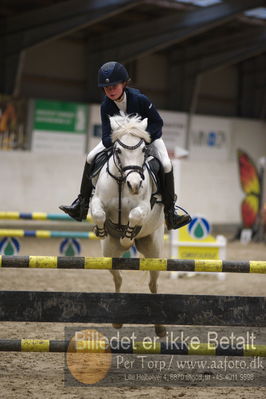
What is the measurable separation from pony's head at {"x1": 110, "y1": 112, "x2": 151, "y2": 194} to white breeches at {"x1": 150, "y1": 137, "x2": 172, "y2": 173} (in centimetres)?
35

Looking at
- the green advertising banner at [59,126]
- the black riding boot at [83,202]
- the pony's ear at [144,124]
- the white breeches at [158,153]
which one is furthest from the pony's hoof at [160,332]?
the green advertising banner at [59,126]

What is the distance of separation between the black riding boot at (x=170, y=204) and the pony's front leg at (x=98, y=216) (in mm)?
553

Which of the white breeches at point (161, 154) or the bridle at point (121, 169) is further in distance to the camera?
the white breeches at point (161, 154)

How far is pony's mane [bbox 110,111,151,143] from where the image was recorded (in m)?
3.86

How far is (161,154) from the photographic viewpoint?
4367 mm

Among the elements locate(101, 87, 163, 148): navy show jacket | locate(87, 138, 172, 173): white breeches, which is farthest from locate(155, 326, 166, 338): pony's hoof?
locate(101, 87, 163, 148): navy show jacket

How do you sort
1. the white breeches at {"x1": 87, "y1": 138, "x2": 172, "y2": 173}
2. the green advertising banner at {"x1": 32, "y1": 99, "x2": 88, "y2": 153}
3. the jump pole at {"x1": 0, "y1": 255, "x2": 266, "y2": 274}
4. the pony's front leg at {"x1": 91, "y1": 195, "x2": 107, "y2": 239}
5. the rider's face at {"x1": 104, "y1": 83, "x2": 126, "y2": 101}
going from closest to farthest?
the jump pole at {"x1": 0, "y1": 255, "x2": 266, "y2": 274}, the pony's front leg at {"x1": 91, "y1": 195, "x2": 107, "y2": 239}, the rider's face at {"x1": 104, "y1": 83, "x2": 126, "y2": 101}, the white breeches at {"x1": 87, "y1": 138, "x2": 172, "y2": 173}, the green advertising banner at {"x1": 32, "y1": 99, "x2": 88, "y2": 153}

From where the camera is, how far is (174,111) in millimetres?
14945

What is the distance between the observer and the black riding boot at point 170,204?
430cm

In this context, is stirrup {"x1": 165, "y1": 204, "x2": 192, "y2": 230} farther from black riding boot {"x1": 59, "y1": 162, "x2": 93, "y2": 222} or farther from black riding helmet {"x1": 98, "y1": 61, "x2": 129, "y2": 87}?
black riding helmet {"x1": 98, "y1": 61, "x2": 129, "y2": 87}

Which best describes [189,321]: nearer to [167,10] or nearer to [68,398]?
[68,398]

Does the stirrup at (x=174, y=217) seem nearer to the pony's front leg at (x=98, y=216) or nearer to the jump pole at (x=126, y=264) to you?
the pony's front leg at (x=98, y=216)

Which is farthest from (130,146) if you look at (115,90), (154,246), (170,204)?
(154,246)

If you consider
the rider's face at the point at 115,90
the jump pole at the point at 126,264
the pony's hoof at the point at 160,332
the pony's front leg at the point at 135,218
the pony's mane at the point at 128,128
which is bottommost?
the pony's hoof at the point at 160,332
